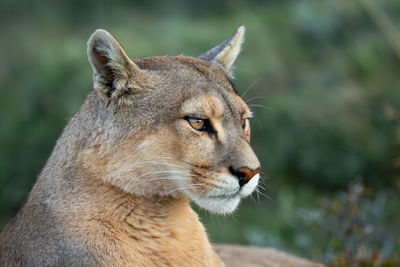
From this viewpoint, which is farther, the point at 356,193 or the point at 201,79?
the point at 356,193

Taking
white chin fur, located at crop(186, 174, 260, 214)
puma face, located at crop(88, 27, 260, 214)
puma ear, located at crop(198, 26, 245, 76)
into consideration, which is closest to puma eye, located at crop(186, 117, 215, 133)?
puma face, located at crop(88, 27, 260, 214)

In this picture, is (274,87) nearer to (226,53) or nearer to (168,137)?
(226,53)

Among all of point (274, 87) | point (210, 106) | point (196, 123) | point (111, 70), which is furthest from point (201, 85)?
point (274, 87)

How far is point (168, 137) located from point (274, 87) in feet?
22.3

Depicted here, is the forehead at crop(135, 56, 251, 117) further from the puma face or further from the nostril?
the nostril

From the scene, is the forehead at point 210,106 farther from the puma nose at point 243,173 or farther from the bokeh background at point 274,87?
the bokeh background at point 274,87

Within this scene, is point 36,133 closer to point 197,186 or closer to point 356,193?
point 356,193

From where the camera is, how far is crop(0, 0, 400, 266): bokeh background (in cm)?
920

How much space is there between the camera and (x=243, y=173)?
394 centimetres

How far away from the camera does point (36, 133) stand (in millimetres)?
10055

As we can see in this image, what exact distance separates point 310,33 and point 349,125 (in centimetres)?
254

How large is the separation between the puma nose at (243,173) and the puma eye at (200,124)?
323 mm

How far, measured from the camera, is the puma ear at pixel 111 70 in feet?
13.4

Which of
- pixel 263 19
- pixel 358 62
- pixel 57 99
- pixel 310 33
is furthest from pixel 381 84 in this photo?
pixel 57 99
